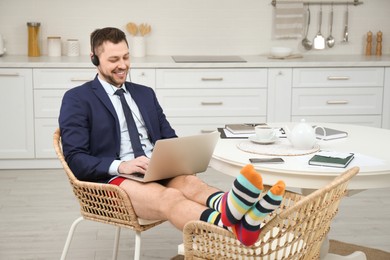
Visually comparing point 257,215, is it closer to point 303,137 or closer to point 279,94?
point 303,137

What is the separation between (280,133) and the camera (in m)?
3.16

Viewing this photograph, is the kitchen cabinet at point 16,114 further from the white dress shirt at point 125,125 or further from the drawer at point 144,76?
the white dress shirt at point 125,125

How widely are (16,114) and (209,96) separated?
4.57ft

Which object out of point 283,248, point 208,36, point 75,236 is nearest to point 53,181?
point 75,236

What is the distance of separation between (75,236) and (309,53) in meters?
2.80

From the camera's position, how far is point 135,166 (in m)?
2.70

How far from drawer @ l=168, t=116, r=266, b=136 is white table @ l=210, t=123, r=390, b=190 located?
2.13 meters

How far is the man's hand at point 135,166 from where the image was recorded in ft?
8.80

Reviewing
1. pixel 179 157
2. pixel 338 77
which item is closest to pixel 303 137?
pixel 179 157

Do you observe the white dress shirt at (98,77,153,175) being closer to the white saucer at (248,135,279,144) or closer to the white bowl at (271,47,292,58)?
the white saucer at (248,135,279,144)

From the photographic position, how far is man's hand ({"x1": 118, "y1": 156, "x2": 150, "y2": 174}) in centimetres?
268

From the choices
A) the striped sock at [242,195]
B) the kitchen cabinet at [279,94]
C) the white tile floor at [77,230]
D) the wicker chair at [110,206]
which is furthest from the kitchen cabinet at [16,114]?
the striped sock at [242,195]

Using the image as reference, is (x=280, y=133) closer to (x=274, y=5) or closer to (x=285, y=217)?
(x=285, y=217)

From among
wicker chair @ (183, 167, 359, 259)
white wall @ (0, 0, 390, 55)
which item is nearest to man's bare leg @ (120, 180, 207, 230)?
wicker chair @ (183, 167, 359, 259)
